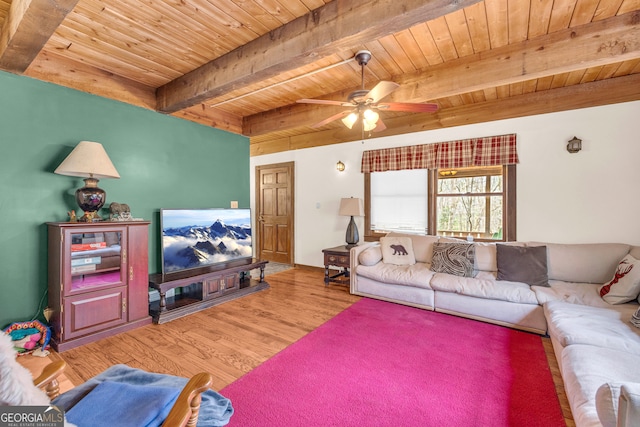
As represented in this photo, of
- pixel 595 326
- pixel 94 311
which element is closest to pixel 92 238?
pixel 94 311

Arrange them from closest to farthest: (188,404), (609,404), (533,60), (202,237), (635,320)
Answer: (188,404) < (609,404) < (635,320) < (533,60) < (202,237)

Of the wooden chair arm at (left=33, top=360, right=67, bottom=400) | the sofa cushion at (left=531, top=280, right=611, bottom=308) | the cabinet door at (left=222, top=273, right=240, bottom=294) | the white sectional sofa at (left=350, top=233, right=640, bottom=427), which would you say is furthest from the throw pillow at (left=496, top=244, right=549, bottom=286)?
the wooden chair arm at (left=33, top=360, right=67, bottom=400)

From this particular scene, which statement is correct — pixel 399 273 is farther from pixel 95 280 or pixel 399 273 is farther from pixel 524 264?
pixel 95 280

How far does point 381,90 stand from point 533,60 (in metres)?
1.46

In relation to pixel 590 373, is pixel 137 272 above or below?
above

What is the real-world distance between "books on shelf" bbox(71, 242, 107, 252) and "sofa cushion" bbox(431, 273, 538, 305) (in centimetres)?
350

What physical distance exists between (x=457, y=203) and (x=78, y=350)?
4661mm

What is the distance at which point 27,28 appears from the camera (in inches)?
74.9

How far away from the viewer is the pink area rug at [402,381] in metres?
1.69

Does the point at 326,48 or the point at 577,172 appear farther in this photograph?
the point at 577,172

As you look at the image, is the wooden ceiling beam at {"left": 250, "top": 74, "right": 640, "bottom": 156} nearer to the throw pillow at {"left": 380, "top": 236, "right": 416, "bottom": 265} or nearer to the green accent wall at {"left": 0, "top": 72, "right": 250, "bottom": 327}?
the throw pillow at {"left": 380, "top": 236, "right": 416, "bottom": 265}

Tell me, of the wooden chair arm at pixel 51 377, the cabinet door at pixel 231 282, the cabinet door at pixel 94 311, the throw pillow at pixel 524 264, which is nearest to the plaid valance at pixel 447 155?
the throw pillow at pixel 524 264

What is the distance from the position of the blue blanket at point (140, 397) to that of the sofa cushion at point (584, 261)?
351 cm

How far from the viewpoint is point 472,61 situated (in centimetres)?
278
